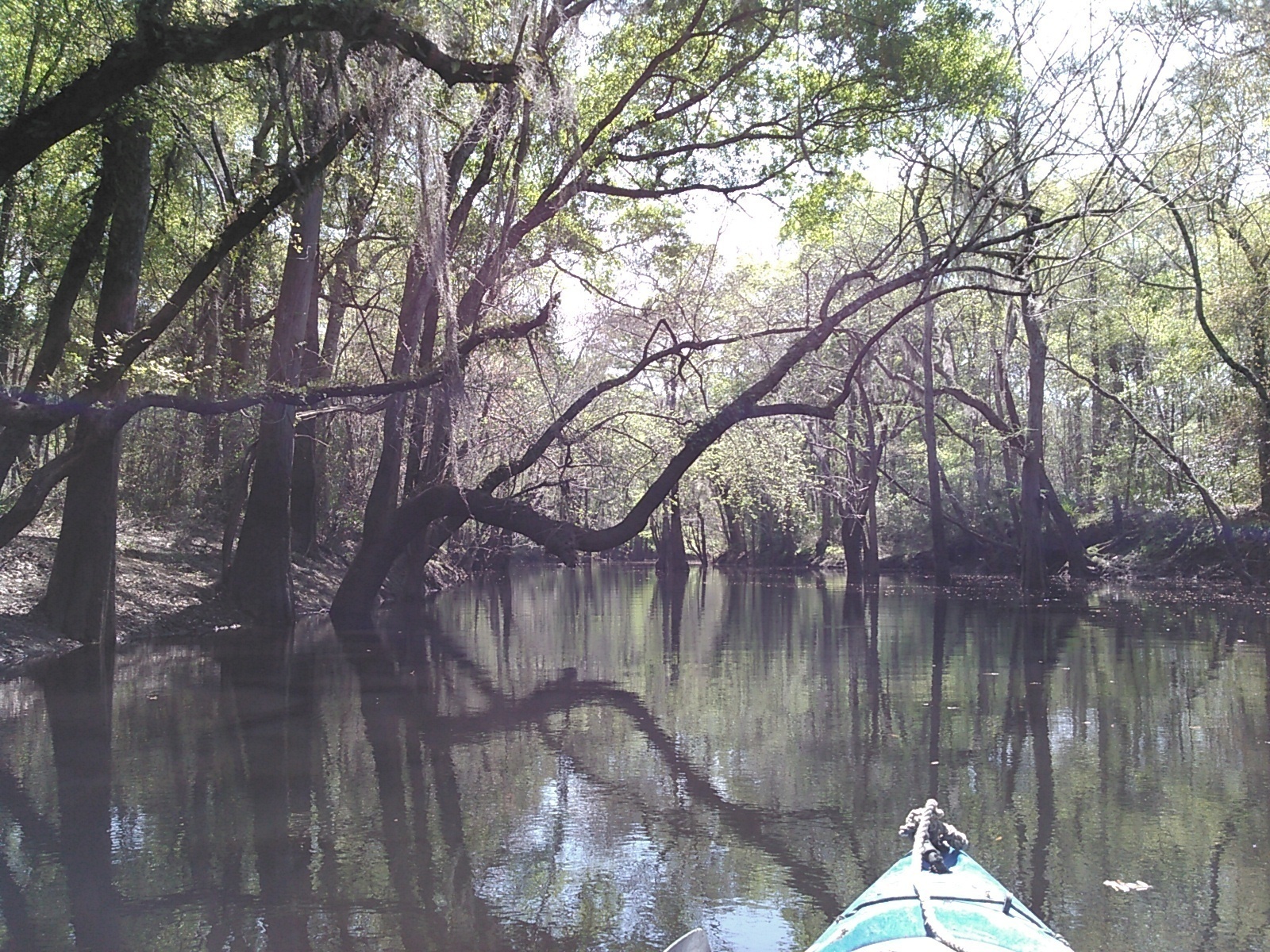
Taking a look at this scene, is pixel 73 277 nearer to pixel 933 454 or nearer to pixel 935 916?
pixel 935 916

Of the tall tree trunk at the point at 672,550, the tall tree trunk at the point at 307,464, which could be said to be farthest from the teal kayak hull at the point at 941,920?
the tall tree trunk at the point at 672,550

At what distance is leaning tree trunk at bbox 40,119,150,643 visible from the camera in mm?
13594

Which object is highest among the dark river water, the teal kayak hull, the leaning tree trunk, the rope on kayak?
the leaning tree trunk

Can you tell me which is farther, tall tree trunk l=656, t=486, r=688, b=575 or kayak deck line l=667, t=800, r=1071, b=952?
tall tree trunk l=656, t=486, r=688, b=575

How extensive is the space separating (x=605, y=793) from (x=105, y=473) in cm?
958

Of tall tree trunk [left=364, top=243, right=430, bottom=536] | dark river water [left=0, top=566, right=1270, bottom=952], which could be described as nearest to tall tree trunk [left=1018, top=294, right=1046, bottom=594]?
dark river water [left=0, top=566, right=1270, bottom=952]

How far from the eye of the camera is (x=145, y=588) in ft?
62.4

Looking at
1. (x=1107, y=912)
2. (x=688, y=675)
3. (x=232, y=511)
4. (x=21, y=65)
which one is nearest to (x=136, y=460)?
(x=232, y=511)

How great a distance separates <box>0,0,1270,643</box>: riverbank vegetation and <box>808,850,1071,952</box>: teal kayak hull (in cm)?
782

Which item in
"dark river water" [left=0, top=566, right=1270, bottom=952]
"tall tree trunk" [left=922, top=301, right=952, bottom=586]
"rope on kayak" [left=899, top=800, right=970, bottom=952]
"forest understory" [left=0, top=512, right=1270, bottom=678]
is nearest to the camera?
"rope on kayak" [left=899, top=800, right=970, bottom=952]

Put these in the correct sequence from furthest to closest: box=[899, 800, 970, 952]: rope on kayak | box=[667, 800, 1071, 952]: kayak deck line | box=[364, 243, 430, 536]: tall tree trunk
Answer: box=[364, 243, 430, 536]: tall tree trunk < box=[899, 800, 970, 952]: rope on kayak < box=[667, 800, 1071, 952]: kayak deck line

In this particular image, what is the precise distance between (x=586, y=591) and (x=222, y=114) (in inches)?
825

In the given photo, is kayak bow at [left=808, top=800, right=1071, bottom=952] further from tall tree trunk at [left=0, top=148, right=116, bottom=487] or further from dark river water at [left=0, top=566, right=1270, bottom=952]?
tall tree trunk at [left=0, top=148, right=116, bottom=487]

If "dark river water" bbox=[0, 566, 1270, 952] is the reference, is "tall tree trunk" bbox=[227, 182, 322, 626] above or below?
above
